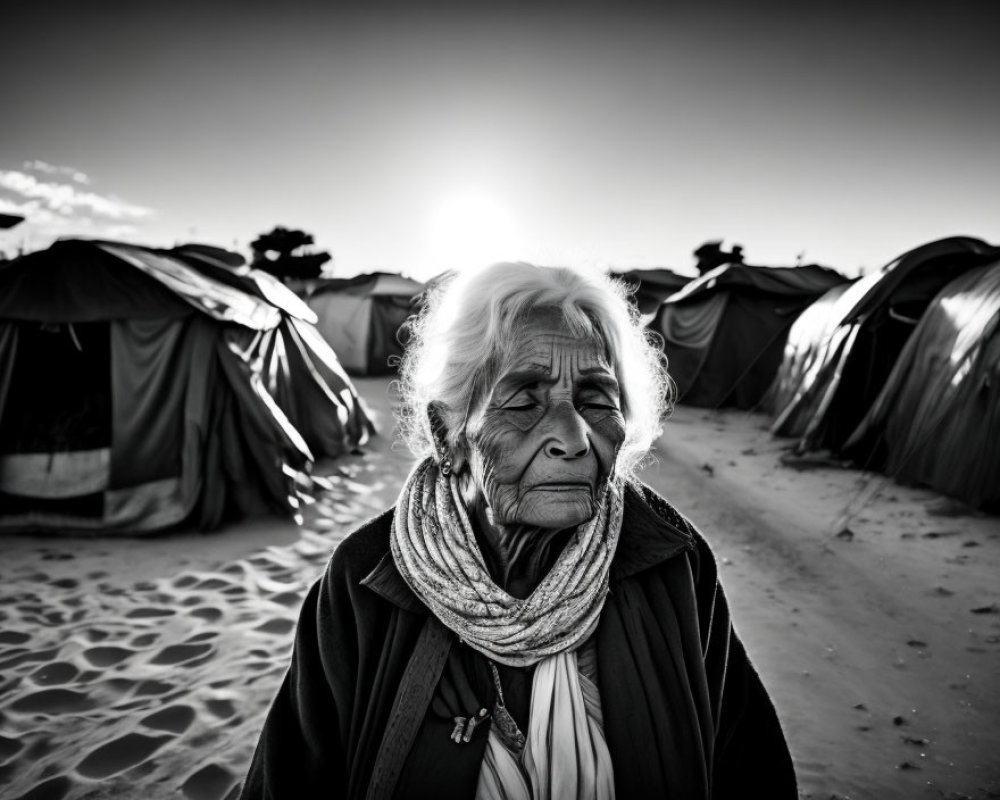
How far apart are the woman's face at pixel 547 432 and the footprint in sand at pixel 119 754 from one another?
9.45 feet

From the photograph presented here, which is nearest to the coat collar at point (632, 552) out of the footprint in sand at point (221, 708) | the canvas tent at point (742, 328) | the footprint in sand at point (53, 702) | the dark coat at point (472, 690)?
the dark coat at point (472, 690)

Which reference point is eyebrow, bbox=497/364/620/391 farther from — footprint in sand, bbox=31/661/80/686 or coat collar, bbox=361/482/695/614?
footprint in sand, bbox=31/661/80/686

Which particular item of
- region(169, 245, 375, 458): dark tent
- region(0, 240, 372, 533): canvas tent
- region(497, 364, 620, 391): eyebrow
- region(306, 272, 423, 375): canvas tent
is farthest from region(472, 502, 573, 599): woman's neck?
region(306, 272, 423, 375): canvas tent

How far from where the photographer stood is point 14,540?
5.99 m

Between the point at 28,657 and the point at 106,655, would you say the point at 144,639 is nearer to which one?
the point at 106,655

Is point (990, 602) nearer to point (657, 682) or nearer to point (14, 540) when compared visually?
point (657, 682)

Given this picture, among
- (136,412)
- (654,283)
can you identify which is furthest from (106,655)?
(654,283)

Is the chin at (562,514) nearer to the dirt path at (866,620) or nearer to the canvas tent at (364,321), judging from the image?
the dirt path at (866,620)

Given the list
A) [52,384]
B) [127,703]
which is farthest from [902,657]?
[52,384]

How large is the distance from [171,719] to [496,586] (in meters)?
3.02

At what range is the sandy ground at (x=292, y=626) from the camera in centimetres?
301

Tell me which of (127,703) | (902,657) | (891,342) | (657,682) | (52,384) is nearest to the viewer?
(657,682)

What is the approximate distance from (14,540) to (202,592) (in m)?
2.76

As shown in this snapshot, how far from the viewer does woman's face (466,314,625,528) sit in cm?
147
